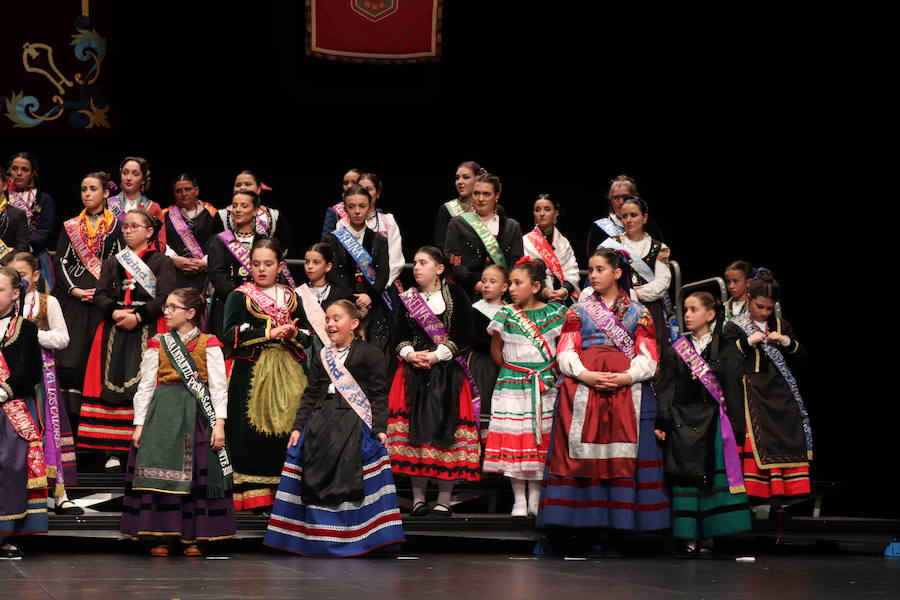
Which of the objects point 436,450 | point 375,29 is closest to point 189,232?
point 436,450

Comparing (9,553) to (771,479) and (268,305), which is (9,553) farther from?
(771,479)

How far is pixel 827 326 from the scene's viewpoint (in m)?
9.48

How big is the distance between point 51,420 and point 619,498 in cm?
275

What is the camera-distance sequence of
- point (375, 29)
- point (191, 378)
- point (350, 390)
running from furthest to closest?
point (375, 29) < point (350, 390) < point (191, 378)

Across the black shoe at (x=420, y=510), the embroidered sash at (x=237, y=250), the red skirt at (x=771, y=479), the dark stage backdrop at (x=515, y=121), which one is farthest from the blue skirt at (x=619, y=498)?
the dark stage backdrop at (x=515, y=121)

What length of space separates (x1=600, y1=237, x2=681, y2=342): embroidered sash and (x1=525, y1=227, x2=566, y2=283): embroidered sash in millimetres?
493

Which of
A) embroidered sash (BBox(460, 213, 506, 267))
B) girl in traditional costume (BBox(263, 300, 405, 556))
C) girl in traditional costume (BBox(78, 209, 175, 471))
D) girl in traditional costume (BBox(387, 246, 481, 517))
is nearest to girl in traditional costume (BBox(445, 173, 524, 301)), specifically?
embroidered sash (BBox(460, 213, 506, 267))

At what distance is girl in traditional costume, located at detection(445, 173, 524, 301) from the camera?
8180 mm

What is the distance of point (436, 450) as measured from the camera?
23.9ft

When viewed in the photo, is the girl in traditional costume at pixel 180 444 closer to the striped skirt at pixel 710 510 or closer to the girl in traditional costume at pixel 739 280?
the striped skirt at pixel 710 510

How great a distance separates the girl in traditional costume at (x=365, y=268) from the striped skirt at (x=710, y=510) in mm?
1994

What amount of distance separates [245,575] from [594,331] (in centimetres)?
211

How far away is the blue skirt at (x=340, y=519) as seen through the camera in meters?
6.54

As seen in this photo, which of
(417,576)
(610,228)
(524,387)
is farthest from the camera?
(610,228)
